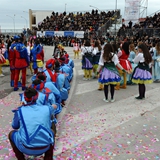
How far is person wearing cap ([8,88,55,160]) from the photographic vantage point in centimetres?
317

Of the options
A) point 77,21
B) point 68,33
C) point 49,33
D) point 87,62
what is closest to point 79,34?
point 68,33

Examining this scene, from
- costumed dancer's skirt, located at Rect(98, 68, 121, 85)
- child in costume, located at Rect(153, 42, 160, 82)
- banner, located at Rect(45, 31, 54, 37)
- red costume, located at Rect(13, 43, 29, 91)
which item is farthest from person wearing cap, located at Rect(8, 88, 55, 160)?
banner, located at Rect(45, 31, 54, 37)

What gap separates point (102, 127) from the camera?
5199 mm

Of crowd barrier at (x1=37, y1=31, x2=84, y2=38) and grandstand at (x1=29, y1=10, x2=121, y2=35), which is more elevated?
grandstand at (x1=29, y1=10, x2=121, y2=35)

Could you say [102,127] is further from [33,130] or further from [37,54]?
[37,54]

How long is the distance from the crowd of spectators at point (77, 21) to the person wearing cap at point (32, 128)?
1205 inches

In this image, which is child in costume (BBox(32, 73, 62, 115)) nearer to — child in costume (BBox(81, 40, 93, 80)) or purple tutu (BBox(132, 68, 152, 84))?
purple tutu (BBox(132, 68, 152, 84))

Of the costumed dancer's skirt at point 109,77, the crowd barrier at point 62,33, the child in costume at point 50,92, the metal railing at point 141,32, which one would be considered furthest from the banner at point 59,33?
the child in costume at point 50,92

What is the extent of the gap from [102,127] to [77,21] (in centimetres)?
3432

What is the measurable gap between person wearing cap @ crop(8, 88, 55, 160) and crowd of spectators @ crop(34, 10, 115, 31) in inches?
1205

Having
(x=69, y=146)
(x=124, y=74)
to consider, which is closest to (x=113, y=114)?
(x=69, y=146)

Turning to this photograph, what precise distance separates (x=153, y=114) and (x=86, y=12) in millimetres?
35014

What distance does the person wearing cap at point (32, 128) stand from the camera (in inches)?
125

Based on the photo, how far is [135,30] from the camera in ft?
70.9
